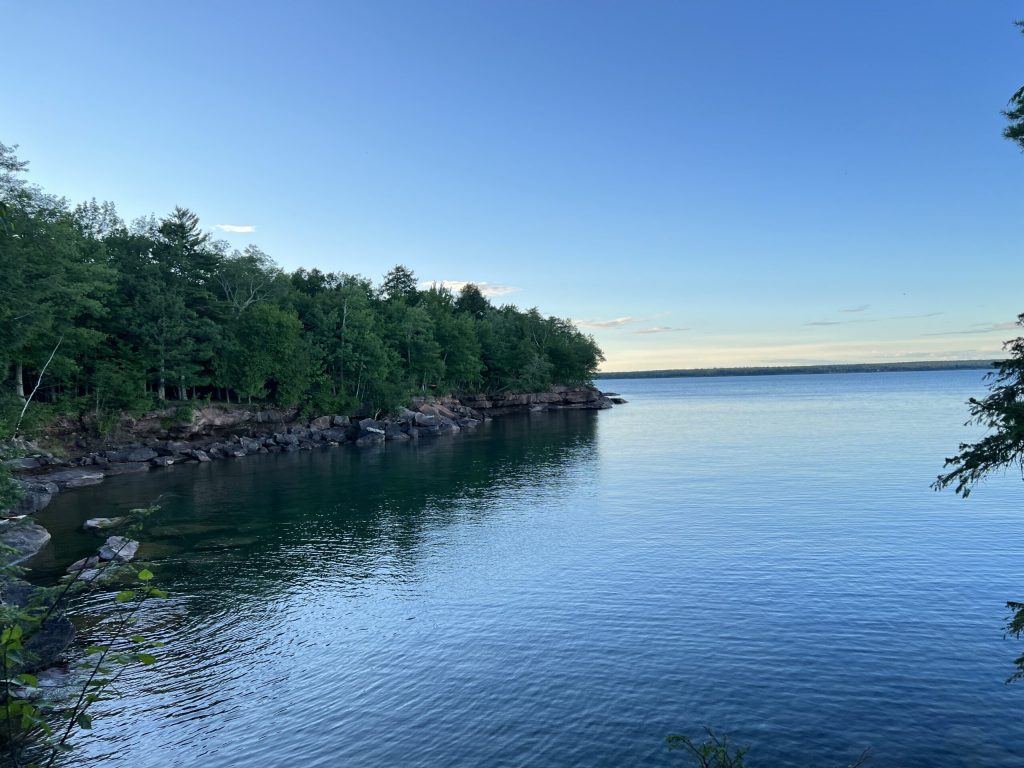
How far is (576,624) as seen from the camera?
21422 millimetres

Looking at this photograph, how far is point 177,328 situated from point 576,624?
62499mm

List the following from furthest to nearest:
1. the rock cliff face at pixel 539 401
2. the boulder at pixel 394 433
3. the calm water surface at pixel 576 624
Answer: the rock cliff face at pixel 539 401, the boulder at pixel 394 433, the calm water surface at pixel 576 624

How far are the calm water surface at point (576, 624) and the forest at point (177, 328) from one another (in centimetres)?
1853

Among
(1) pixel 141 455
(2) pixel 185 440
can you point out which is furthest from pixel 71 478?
(2) pixel 185 440

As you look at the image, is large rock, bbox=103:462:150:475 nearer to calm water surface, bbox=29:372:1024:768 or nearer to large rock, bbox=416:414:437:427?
calm water surface, bbox=29:372:1024:768

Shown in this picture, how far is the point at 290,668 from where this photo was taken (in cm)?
1892

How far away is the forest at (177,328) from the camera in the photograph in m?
49.7

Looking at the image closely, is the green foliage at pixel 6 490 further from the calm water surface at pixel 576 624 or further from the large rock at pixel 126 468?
the large rock at pixel 126 468

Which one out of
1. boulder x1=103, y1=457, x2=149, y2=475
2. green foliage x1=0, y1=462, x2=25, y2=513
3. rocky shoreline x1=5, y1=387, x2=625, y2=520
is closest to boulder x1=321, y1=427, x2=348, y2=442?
rocky shoreline x1=5, y1=387, x2=625, y2=520

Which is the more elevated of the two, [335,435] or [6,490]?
[6,490]

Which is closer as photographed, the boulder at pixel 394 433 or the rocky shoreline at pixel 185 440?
the rocky shoreline at pixel 185 440

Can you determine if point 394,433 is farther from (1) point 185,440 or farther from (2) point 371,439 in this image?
(1) point 185,440

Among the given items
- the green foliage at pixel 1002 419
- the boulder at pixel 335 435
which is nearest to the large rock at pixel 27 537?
the green foliage at pixel 1002 419

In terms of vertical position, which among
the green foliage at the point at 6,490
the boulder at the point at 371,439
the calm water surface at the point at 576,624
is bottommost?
the calm water surface at the point at 576,624
